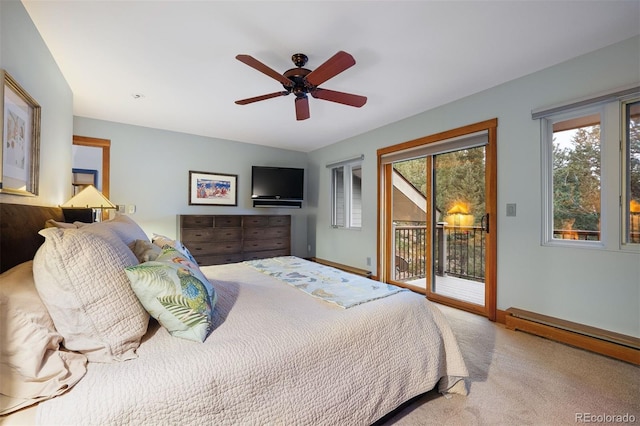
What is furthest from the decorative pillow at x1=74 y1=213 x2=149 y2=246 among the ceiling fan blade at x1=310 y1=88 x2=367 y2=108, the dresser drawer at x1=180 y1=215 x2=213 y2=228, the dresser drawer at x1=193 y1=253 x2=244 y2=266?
the dresser drawer at x1=193 y1=253 x2=244 y2=266

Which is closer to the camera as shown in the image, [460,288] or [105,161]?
[460,288]

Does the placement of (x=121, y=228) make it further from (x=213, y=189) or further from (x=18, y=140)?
(x=213, y=189)

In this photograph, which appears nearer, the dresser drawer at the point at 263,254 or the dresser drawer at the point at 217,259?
the dresser drawer at the point at 217,259

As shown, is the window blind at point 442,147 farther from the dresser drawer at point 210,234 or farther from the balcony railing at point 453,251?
the dresser drawer at point 210,234

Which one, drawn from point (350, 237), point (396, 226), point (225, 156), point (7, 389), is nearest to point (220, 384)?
point (7, 389)

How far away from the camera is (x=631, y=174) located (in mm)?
2098

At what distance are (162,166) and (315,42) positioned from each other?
3.33 m

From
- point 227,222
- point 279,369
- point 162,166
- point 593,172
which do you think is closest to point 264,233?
point 227,222

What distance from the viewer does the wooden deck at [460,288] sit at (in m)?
3.24

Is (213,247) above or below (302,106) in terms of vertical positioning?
below

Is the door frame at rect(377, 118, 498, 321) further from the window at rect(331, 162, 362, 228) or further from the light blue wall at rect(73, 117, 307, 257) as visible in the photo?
the light blue wall at rect(73, 117, 307, 257)

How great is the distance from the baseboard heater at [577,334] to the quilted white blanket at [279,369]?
1.28 m

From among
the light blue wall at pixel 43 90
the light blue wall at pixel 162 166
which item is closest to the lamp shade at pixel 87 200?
the light blue wall at pixel 43 90

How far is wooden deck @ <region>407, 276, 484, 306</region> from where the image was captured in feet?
10.6
